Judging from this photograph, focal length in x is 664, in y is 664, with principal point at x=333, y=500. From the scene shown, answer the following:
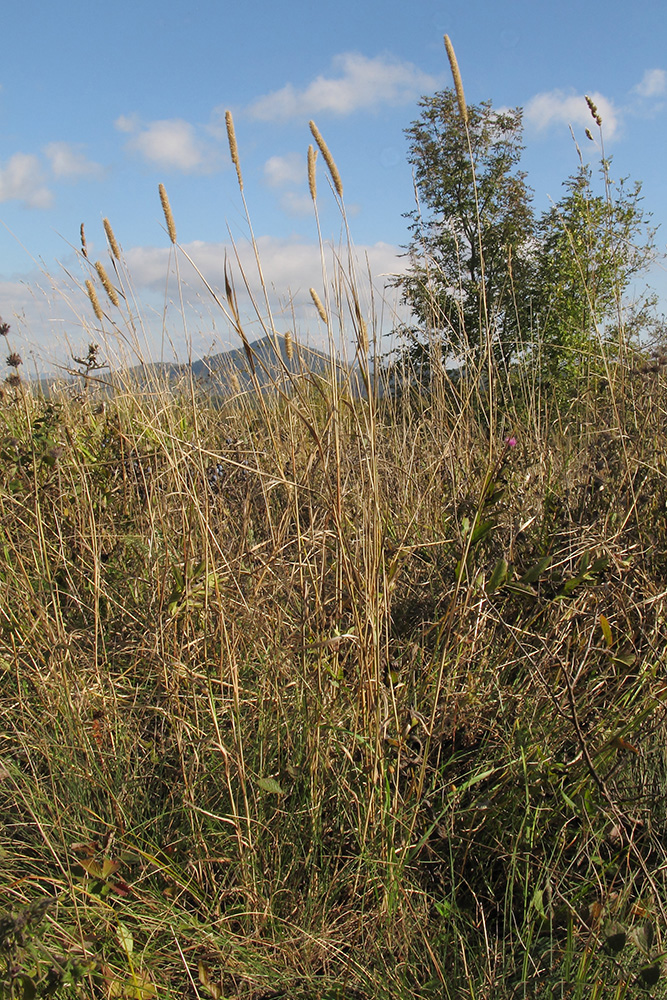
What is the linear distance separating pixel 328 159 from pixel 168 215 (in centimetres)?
41

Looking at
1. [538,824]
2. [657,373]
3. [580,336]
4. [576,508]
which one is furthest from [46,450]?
[580,336]

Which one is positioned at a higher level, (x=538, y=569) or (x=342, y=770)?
(x=538, y=569)

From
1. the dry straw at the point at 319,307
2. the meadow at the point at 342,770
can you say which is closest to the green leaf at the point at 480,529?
the meadow at the point at 342,770

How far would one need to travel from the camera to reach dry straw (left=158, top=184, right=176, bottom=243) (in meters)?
1.37

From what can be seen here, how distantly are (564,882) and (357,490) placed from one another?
782mm

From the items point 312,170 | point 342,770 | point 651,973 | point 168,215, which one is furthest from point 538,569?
point 168,215

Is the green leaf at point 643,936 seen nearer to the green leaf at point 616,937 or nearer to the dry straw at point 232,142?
the green leaf at point 616,937

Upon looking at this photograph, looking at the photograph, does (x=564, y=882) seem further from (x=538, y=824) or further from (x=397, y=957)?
(x=397, y=957)

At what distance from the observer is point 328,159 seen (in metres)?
1.18

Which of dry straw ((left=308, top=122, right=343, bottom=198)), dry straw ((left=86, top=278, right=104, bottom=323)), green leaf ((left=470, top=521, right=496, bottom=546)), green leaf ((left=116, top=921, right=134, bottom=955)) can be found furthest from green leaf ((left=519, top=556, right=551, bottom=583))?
dry straw ((left=86, top=278, right=104, bottom=323))

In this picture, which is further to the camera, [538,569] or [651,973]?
[538,569]

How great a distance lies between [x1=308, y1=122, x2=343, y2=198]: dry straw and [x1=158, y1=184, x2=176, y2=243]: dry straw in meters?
0.35

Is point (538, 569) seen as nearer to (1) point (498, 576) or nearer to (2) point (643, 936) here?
(1) point (498, 576)

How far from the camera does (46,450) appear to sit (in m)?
2.12
